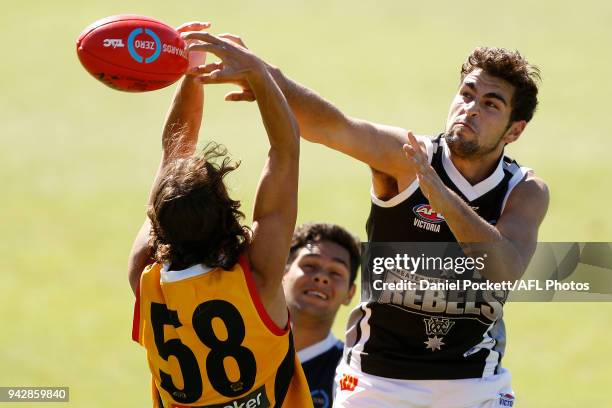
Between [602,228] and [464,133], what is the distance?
413 inches

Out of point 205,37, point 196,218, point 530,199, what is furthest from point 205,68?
point 530,199

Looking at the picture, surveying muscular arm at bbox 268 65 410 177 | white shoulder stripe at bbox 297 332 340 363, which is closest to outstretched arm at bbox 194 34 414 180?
muscular arm at bbox 268 65 410 177

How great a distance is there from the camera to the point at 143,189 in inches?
661

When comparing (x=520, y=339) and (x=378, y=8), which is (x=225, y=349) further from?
(x=378, y=8)

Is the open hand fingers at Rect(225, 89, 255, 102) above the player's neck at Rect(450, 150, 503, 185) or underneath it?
above

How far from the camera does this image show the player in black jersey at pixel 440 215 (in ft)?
18.7

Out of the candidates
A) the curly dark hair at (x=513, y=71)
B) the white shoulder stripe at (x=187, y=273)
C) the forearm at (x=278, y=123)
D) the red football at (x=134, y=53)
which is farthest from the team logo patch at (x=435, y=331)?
the red football at (x=134, y=53)

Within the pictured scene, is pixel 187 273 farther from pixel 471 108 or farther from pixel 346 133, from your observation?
pixel 471 108

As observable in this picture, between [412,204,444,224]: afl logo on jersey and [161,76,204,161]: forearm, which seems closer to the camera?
[161,76,204,161]: forearm

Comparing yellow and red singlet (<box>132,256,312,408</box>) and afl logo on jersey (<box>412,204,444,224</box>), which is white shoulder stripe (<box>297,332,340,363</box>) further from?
yellow and red singlet (<box>132,256,312,408</box>)

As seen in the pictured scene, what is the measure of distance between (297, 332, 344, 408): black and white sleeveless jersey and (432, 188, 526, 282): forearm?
230 centimetres

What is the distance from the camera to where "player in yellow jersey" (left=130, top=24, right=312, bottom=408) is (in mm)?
4441

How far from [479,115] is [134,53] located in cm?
179

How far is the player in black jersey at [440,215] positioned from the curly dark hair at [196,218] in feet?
3.86
